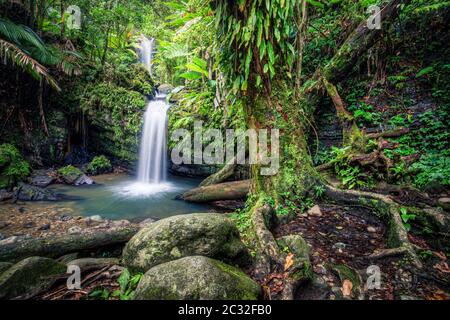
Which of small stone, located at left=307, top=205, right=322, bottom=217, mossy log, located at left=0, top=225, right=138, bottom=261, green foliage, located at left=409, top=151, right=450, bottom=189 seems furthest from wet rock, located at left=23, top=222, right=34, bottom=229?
green foliage, located at left=409, top=151, right=450, bottom=189

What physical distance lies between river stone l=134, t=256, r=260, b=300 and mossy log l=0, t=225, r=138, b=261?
4.48 feet

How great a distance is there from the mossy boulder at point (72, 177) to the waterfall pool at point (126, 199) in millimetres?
303

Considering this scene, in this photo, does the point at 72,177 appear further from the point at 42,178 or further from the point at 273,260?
the point at 273,260

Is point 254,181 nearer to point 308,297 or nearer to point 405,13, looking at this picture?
point 308,297

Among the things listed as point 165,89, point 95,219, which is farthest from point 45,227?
point 165,89

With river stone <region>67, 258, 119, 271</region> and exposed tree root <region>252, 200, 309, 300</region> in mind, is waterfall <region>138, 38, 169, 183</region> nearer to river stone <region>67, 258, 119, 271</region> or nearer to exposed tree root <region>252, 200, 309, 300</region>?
river stone <region>67, 258, 119, 271</region>

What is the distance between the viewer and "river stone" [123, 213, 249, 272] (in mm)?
2221

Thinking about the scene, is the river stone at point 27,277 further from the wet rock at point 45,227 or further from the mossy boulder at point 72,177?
the mossy boulder at point 72,177

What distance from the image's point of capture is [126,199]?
252 inches

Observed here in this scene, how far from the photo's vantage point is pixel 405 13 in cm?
618

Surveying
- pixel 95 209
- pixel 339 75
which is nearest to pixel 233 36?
pixel 339 75

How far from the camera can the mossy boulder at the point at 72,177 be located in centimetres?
747

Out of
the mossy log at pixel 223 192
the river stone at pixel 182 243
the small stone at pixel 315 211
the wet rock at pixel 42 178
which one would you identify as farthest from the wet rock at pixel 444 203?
the wet rock at pixel 42 178
